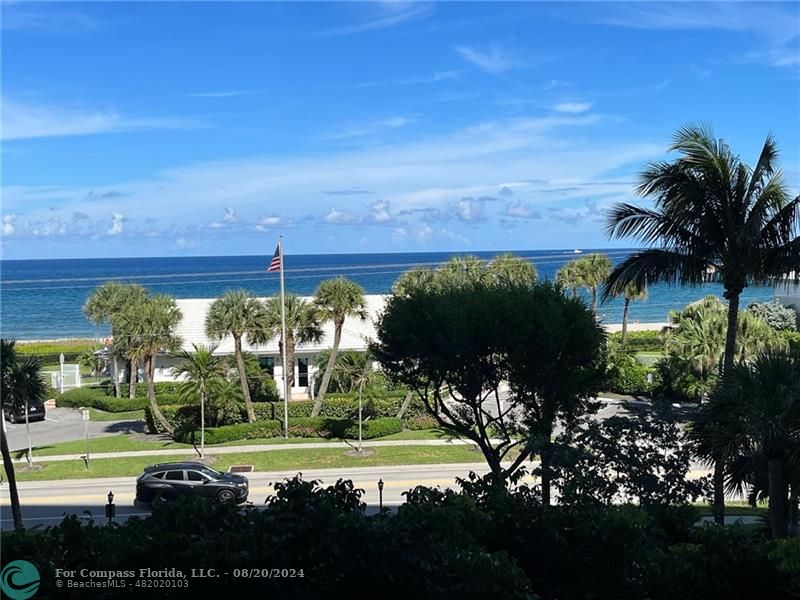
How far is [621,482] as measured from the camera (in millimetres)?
13656

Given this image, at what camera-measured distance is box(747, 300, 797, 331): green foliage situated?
53219 millimetres

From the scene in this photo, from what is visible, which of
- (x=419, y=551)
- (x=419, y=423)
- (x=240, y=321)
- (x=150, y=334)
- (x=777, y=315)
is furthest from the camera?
(x=777, y=315)

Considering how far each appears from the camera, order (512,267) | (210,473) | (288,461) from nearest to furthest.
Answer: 1. (210,473)
2. (288,461)
3. (512,267)

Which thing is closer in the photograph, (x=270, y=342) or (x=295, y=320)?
(x=295, y=320)

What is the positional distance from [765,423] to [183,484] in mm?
15788

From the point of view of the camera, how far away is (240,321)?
109ft

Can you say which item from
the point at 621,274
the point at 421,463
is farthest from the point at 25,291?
the point at 621,274

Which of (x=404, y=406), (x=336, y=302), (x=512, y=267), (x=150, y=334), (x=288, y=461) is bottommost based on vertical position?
(x=288, y=461)

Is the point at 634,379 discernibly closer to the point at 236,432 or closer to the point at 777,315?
the point at 777,315

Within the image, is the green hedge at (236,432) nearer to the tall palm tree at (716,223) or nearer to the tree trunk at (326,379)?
the tree trunk at (326,379)

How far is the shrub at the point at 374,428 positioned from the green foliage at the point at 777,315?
32.8 meters

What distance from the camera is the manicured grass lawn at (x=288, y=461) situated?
85.8 ft

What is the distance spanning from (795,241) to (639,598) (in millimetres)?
10566

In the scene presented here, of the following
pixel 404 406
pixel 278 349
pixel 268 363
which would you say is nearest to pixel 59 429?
pixel 268 363
